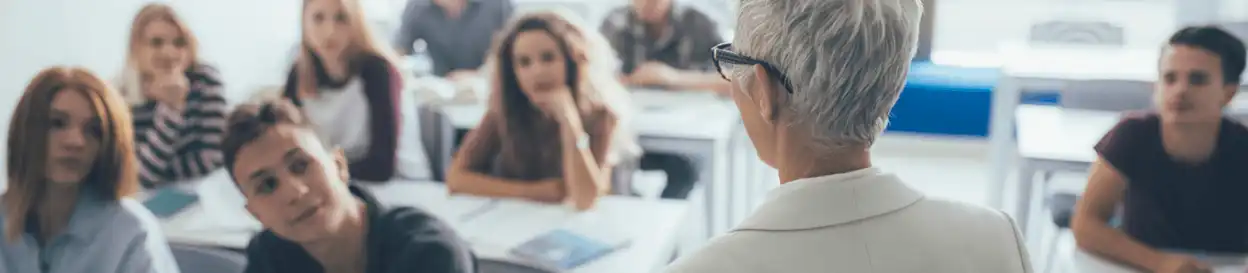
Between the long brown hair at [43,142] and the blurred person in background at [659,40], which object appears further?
the blurred person in background at [659,40]

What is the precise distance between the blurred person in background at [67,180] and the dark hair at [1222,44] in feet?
6.56

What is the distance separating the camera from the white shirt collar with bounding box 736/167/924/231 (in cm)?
93

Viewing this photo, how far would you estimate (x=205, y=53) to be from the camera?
2389mm

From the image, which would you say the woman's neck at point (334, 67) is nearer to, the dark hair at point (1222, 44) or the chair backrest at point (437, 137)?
the chair backrest at point (437, 137)

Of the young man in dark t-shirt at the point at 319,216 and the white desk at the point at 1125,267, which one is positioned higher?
the young man in dark t-shirt at the point at 319,216

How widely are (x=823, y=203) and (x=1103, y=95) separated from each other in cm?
246

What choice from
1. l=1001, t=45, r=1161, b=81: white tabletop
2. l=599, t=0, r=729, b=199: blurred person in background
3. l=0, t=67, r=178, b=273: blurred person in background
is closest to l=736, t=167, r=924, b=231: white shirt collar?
l=0, t=67, r=178, b=273: blurred person in background

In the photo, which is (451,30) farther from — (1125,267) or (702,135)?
(1125,267)

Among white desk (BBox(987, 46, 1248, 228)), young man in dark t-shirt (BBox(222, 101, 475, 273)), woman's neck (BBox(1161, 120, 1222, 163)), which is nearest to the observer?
young man in dark t-shirt (BBox(222, 101, 475, 273))

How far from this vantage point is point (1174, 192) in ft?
6.79

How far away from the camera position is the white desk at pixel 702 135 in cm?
308

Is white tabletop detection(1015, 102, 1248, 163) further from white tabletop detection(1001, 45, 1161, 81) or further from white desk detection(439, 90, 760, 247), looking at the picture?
white desk detection(439, 90, 760, 247)

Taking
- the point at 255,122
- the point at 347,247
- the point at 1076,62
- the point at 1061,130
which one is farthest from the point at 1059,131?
the point at 255,122

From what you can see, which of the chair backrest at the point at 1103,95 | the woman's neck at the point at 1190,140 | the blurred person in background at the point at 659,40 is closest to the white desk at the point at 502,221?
the woman's neck at the point at 1190,140
